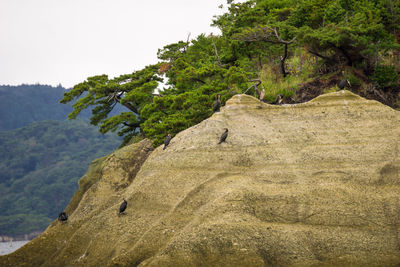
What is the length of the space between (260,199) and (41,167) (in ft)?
515

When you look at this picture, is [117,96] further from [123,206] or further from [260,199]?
[260,199]

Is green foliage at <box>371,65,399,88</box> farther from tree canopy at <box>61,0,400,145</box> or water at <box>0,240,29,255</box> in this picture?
water at <box>0,240,29,255</box>

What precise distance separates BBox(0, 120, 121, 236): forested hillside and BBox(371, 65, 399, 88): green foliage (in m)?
112

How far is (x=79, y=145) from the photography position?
167000 mm

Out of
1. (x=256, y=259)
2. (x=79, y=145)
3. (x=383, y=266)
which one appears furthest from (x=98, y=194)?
(x=79, y=145)

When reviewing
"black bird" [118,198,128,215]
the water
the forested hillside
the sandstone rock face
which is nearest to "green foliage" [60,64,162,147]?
the sandstone rock face

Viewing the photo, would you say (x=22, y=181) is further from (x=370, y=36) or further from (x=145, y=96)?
(x=370, y=36)

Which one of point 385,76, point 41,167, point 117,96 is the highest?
point 117,96

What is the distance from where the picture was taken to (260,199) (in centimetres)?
1233

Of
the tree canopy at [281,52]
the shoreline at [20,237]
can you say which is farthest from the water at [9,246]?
the tree canopy at [281,52]

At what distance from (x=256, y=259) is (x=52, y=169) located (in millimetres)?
149207

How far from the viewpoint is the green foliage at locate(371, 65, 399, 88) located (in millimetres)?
19391

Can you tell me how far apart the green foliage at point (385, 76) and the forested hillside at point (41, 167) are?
366 feet

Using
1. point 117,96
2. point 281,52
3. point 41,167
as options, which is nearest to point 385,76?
point 281,52
